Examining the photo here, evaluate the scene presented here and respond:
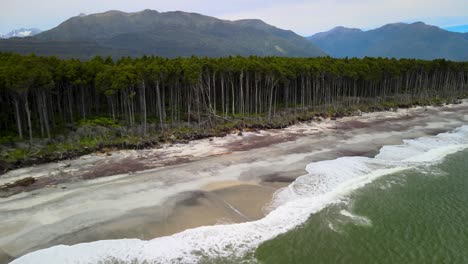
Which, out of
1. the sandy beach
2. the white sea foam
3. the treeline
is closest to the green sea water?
the white sea foam

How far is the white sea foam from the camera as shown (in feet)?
57.9

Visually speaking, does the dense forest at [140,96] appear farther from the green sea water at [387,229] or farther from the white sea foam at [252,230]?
the green sea water at [387,229]

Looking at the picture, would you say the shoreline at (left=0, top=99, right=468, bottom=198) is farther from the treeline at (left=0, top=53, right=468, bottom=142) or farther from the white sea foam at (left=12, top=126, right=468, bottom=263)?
the white sea foam at (left=12, top=126, right=468, bottom=263)

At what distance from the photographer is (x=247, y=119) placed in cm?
5328

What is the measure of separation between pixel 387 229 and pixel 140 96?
39.3 metres

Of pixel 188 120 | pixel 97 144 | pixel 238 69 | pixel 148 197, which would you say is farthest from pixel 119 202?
pixel 238 69

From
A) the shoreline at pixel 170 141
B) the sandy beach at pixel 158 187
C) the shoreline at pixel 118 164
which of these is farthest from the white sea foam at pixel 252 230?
the shoreline at pixel 170 141

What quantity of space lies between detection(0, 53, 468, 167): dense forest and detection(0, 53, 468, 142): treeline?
0.47 feet

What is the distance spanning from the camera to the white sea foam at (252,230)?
17.6m

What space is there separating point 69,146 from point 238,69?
29.5 meters

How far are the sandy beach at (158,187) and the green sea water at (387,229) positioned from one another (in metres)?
3.83

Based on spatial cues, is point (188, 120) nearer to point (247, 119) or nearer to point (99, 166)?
point (247, 119)

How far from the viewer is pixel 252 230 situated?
20.3 m

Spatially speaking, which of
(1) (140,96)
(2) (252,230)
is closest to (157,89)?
(1) (140,96)
